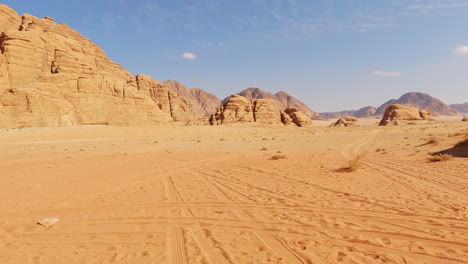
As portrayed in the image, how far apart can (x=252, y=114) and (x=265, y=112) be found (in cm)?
420

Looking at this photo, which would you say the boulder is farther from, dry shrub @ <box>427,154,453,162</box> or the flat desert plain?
the flat desert plain

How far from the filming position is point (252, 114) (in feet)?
206

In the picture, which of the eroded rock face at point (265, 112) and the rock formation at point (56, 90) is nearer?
the rock formation at point (56, 90)

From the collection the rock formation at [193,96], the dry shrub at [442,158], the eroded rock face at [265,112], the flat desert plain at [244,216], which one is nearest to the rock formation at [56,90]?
the eroded rock face at [265,112]

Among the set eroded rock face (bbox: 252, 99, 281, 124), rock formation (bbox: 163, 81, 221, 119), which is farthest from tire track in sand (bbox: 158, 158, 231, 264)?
rock formation (bbox: 163, 81, 221, 119)

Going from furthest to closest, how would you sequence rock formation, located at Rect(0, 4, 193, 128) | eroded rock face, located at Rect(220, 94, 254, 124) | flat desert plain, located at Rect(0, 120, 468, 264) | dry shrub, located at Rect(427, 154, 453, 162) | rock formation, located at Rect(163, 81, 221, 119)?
rock formation, located at Rect(163, 81, 221, 119) → eroded rock face, located at Rect(220, 94, 254, 124) → rock formation, located at Rect(0, 4, 193, 128) → dry shrub, located at Rect(427, 154, 453, 162) → flat desert plain, located at Rect(0, 120, 468, 264)

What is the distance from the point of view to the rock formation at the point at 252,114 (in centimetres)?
6012

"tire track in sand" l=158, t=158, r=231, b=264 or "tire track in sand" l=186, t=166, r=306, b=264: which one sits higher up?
"tire track in sand" l=186, t=166, r=306, b=264

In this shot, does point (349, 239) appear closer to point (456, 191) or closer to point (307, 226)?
point (307, 226)

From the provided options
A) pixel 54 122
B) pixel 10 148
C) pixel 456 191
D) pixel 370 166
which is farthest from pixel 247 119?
pixel 456 191

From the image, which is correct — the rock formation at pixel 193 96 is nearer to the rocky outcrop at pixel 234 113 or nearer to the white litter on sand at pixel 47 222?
the rocky outcrop at pixel 234 113

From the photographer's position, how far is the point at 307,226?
15.2 ft

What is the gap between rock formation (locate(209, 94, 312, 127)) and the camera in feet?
197

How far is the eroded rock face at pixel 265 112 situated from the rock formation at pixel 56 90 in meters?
24.7
